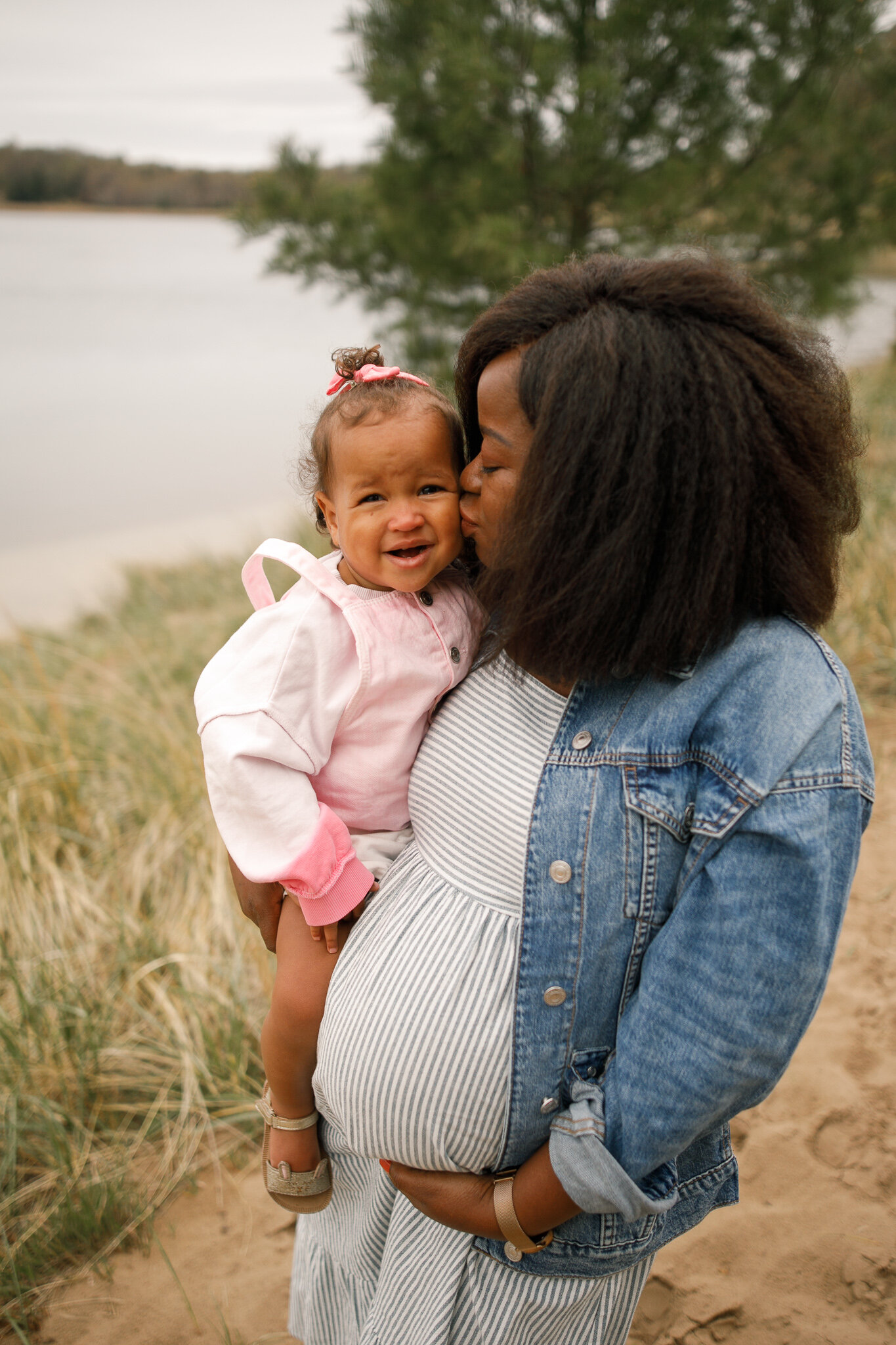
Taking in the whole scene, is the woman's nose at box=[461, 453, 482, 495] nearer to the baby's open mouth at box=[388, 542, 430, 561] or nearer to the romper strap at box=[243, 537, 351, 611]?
the baby's open mouth at box=[388, 542, 430, 561]

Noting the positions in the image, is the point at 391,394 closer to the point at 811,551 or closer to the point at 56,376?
the point at 811,551

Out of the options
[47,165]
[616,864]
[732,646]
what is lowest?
[616,864]

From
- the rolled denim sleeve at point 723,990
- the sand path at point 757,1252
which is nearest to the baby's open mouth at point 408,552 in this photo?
the rolled denim sleeve at point 723,990

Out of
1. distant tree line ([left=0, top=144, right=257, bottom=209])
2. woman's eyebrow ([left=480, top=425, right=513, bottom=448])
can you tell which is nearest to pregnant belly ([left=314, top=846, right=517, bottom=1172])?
woman's eyebrow ([left=480, top=425, right=513, bottom=448])

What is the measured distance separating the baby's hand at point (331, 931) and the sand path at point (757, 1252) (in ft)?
3.19

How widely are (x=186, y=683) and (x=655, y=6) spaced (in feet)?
12.5

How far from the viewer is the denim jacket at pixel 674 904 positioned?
95 centimetres

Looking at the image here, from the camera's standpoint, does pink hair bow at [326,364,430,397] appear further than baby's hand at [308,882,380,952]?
Yes

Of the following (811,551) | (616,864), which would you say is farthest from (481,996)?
(811,551)

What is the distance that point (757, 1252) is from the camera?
188 cm

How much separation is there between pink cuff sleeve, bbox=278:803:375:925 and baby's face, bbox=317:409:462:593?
0.38m

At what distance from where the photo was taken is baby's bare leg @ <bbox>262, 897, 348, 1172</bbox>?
1.29 m

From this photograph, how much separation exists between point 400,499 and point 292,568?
193 millimetres

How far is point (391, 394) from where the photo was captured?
4.49 feet
